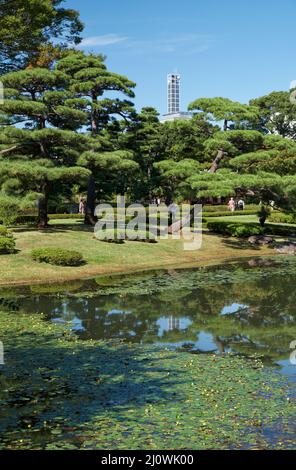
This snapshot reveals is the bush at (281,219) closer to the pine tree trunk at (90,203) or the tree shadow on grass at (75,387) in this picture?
the pine tree trunk at (90,203)

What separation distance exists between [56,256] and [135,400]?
52.6 ft

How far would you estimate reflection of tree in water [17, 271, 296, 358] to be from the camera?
1430 cm

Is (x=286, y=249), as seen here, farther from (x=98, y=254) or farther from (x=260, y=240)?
(x=98, y=254)

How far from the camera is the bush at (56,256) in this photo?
81.2ft

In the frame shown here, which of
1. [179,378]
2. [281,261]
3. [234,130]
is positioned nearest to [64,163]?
[234,130]

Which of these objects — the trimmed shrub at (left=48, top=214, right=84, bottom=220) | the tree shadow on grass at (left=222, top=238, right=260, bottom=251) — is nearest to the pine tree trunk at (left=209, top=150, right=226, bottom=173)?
the tree shadow on grass at (left=222, top=238, right=260, bottom=251)

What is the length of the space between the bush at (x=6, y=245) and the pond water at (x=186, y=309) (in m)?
3.73

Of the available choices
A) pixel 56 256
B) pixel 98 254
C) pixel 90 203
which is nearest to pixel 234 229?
pixel 90 203

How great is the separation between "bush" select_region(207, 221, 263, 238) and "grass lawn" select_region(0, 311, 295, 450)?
2389cm

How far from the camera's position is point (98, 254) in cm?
2744

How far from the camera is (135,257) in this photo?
2827 centimetres

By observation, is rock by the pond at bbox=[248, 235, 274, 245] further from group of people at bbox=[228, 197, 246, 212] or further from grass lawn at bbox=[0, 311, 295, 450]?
grass lawn at bbox=[0, 311, 295, 450]

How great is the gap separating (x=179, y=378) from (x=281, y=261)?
21348mm
